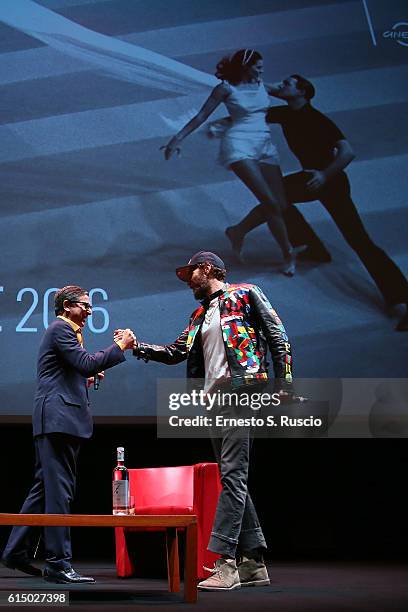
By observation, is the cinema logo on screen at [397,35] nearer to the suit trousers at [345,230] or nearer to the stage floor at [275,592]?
the suit trousers at [345,230]

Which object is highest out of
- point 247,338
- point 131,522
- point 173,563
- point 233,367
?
point 247,338

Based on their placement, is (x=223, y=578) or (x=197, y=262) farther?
(x=197, y=262)

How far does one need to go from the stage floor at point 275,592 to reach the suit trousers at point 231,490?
0.17 meters

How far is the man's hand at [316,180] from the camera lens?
4875mm

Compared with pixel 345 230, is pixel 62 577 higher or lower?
lower

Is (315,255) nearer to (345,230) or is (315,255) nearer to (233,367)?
(345,230)

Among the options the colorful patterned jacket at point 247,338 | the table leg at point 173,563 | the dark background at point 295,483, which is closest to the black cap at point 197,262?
the colorful patterned jacket at point 247,338

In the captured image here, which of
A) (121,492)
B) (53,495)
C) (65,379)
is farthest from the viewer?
(65,379)

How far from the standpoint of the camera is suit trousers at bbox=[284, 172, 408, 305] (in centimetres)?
480

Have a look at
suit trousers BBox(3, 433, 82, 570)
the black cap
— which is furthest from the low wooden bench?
the black cap

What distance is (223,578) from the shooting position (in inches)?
129

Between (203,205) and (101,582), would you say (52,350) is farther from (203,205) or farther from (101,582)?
(203,205)

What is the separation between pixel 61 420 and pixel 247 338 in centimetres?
76

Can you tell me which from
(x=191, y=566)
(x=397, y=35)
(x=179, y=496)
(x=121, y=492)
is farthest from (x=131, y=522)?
(x=397, y=35)
